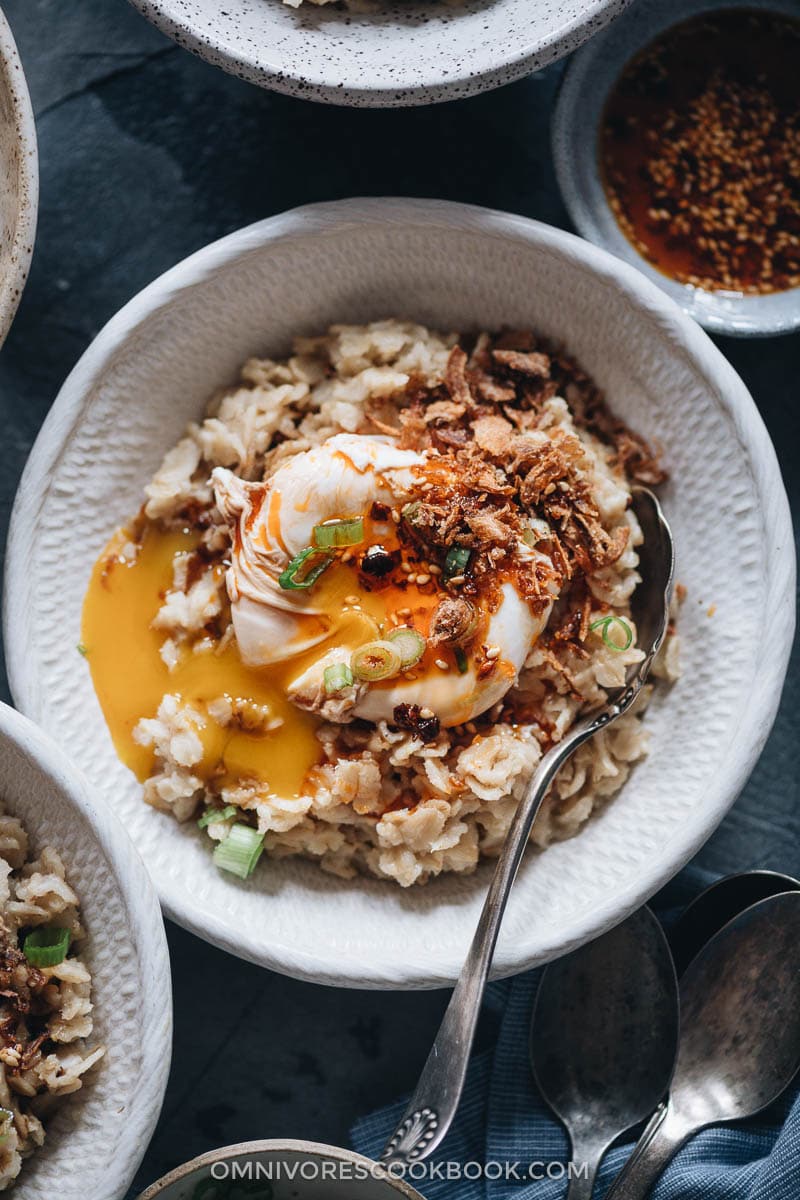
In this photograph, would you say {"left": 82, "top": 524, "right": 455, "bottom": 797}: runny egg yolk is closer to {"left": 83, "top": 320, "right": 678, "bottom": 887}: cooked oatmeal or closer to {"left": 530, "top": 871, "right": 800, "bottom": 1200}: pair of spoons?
{"left": 83, "top": 320, "right": 678, "bottom": 887}: cooked oatmeal

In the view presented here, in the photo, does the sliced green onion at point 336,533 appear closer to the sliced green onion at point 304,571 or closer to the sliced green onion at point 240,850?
the sliced green onion at point 304,571

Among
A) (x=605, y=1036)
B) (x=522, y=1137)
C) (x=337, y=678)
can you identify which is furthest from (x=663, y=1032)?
(x=337, y=678)

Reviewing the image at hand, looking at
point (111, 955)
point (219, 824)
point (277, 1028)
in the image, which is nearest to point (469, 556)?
point (219, 824)

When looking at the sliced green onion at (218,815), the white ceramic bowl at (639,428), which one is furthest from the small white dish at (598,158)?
the sliced green onion at (218,815)

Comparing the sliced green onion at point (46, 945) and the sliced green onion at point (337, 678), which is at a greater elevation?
the sliced green onion at point (337, 678)

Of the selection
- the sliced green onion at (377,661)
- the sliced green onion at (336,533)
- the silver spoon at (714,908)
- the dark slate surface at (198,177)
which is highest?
the dark slate surface at (198,177)

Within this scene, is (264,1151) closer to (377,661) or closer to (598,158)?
(377,661)


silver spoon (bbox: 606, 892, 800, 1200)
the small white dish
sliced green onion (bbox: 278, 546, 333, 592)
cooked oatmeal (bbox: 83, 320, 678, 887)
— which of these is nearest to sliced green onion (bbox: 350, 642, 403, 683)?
cooked oatmeal (bbox: 83, 320, 678, 887)
